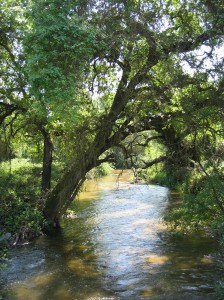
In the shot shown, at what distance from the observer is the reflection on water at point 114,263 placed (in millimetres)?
9586

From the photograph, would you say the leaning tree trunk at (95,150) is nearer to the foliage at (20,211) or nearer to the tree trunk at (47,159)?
the foliage at (20,211)

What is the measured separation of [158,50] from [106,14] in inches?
68.6

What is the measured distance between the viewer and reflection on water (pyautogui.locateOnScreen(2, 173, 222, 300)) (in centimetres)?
959

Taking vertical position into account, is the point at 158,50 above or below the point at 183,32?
below

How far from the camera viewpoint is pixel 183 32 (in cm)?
1087

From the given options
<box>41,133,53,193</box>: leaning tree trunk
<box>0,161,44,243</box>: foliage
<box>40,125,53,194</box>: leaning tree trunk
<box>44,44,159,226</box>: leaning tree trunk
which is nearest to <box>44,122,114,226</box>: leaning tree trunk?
<box>44,44,159,226</box>: leaning tree trunk

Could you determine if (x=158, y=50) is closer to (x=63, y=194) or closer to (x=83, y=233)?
(x=63, y=194)

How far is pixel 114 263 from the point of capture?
12016 mm

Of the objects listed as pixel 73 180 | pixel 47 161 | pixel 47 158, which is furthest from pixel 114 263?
pixel 47 158

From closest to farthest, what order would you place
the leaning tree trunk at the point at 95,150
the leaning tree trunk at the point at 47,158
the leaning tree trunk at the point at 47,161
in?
the leaning tree trunk at the point at 95,150
the leaning tree trunk at the point at 47,158
the leaning tree trunk at the point at 47,161

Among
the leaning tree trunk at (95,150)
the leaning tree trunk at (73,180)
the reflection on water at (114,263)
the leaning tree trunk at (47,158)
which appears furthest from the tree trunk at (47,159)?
the reflection on water at (114,263)

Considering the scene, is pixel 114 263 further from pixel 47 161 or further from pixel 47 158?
pixel 47 158

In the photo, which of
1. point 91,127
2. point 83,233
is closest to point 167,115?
point 91,127

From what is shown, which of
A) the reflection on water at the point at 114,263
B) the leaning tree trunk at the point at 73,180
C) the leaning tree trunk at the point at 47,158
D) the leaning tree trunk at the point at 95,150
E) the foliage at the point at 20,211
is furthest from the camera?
the leaning tree trunk at the point at 47,158
